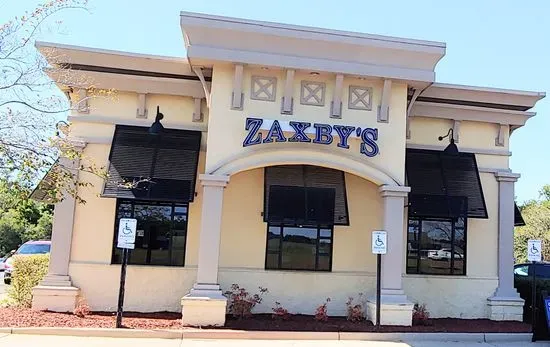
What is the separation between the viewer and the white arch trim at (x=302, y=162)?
1230cm

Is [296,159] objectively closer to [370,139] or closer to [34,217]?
[370,139]

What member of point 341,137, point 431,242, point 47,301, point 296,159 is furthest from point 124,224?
point 431,242

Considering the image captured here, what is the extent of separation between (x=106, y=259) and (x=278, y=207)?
434 centimetres

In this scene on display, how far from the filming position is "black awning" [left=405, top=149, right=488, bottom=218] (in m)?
13.5

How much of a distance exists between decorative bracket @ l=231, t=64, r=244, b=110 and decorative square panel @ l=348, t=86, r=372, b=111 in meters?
2.61

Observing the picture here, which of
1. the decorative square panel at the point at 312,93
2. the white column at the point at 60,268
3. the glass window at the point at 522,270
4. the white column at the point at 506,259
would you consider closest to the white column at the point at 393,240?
the decorative square panel at the point at 312,93

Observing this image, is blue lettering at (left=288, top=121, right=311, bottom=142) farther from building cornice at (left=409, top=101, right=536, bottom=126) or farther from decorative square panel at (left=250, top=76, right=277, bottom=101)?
building cornice at (left=409, top=101, right=536, bottom=126)

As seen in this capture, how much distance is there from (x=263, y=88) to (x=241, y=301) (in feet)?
16.2

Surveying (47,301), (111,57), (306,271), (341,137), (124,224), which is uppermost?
(111,57)

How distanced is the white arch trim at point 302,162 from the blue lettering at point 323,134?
0.31 meters

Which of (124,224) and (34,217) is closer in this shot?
(124,224)

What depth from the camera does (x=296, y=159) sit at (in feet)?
41.4

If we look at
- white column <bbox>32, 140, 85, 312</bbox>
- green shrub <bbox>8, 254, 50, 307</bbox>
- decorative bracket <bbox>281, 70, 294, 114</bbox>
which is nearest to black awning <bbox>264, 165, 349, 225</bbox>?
decorative bracket <bbox>281, 70, 294, 114</bbox>

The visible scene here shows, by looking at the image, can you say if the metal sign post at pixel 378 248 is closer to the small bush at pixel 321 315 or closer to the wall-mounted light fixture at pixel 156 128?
the small bush at pixel 321 315
